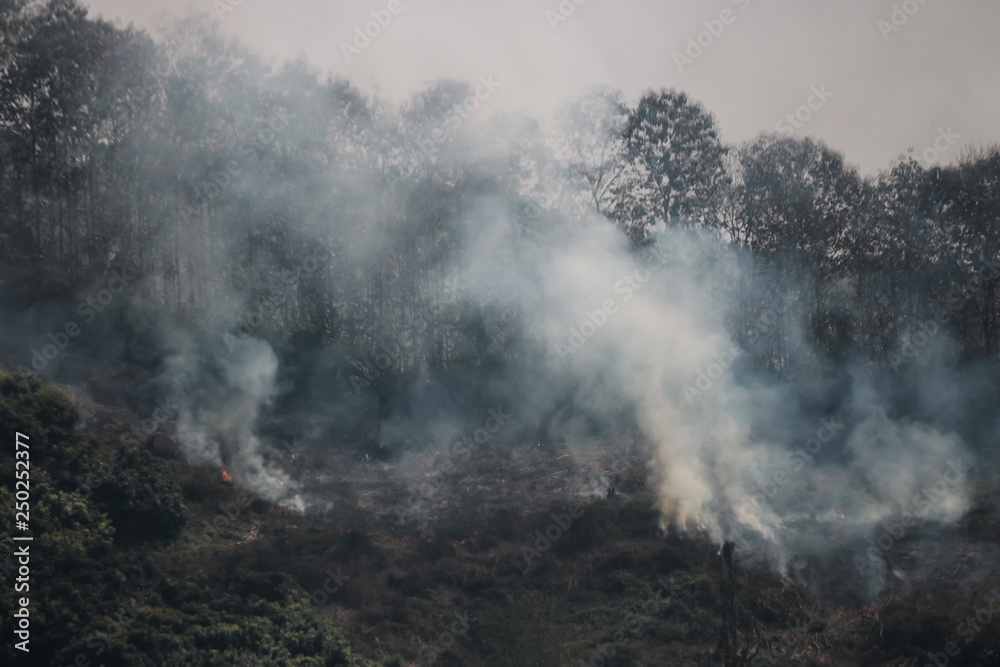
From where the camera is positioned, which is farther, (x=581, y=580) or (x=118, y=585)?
(x=581, y=580)

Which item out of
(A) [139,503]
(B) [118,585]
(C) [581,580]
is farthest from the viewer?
(C) [581,580]

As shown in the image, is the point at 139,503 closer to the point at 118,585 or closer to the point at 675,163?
the point at 118,585

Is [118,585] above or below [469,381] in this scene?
below

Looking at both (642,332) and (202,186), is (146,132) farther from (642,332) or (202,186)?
(642,332)

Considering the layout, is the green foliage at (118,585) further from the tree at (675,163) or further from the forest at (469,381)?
the tree at (675,163)

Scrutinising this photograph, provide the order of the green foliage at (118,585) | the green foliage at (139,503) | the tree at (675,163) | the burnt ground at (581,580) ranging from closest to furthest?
the green foliage at (118,585) → the burnt ground at (581,580) → the green foliage at (139,503) → the tree at (675,163)

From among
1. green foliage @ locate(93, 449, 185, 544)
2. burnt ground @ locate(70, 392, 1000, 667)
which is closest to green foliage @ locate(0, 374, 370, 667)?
green foliage @ locate(93, 449, 185, 544)

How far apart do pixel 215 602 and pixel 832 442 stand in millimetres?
18759

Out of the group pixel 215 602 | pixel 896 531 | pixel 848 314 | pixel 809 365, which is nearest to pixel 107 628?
pixel 215 602

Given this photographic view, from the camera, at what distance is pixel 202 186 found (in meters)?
31.2

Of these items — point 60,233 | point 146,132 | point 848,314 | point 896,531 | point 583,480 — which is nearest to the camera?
point 896,531

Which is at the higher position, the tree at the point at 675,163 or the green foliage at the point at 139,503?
the tree at the point at 675,163

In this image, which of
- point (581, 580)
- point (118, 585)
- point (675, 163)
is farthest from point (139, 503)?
point (675, 163)

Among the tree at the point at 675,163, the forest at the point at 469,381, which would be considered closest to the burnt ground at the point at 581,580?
the forest at the point at 469,381
